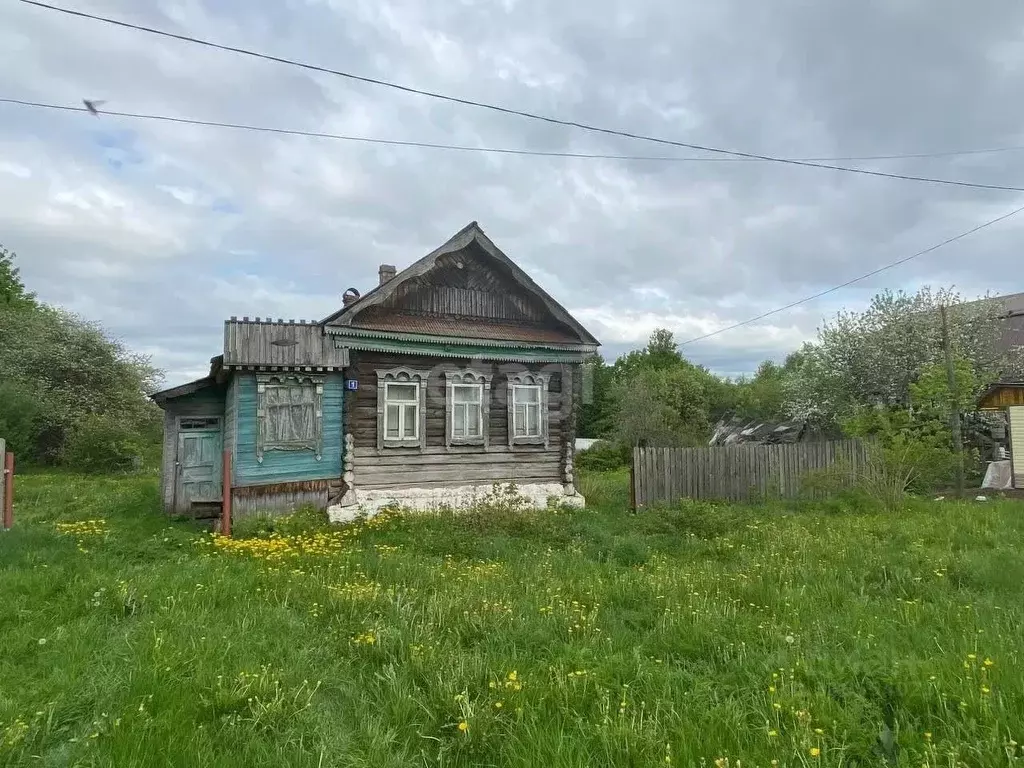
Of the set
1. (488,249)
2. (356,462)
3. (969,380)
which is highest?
(488,249)

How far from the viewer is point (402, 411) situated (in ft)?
45.8

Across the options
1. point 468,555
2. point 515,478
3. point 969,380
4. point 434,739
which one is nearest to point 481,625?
point 434,739

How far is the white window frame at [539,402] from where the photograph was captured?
14984 millimetres

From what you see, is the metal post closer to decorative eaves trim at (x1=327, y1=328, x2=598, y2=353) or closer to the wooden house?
the wooden house

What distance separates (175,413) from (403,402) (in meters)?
5.82

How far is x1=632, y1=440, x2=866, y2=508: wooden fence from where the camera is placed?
48.4 ft

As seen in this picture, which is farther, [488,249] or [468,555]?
[488,249]

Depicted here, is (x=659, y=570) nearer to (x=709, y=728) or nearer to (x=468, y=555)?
(x=468, y=555)

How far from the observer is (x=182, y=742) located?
331 centimetres

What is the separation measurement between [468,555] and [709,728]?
20.9 feet

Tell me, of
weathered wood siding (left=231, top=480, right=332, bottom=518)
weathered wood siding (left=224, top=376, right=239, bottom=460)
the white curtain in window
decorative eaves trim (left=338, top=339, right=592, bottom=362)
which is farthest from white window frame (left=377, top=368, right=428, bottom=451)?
weathered wood siding (left=224, top=376, right=239, bottom=460)

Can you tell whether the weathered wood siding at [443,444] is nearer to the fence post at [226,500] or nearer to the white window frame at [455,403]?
the white window frame at [455,403]

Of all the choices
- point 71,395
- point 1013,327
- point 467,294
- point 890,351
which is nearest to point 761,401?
point 1013,327

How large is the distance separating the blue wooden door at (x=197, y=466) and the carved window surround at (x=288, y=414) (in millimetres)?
3293
